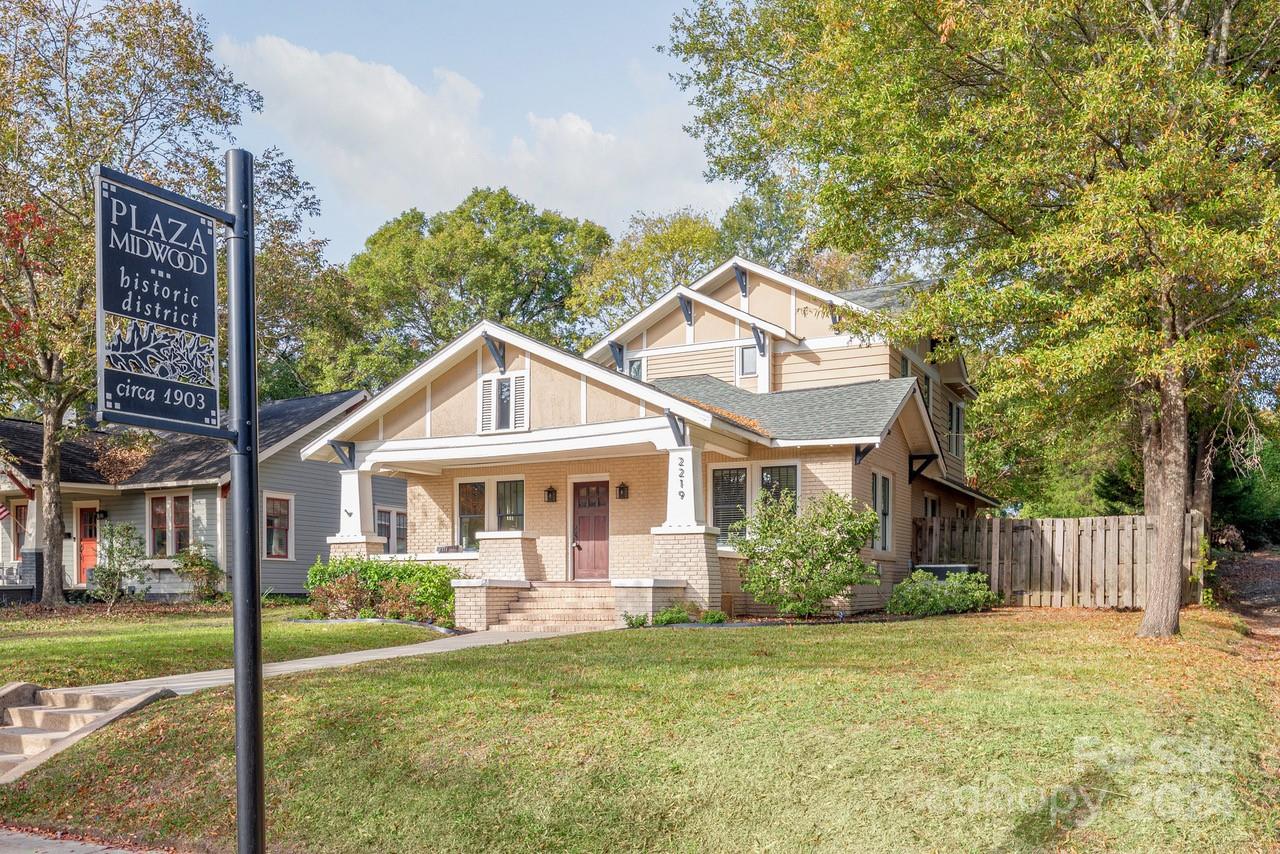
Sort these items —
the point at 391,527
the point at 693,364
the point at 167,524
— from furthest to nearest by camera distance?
the point at 391,527
the point at 167,524
the point at 693,364

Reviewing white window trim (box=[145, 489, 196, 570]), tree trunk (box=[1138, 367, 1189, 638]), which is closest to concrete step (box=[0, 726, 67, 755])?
tree trunk (box=[1138, 367, 1189, 638])

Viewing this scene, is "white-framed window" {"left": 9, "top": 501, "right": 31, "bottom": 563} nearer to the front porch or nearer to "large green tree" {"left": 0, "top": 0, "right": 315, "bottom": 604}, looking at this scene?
"large green tree" {"left": 0, "top": 0, "right": 315, "bottom": 604}

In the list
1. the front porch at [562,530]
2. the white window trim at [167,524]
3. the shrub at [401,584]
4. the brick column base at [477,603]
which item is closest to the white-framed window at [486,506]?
the front porch at [562,530]

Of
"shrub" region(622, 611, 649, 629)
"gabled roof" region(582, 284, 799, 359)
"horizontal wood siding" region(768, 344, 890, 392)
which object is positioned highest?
"gabled roof" region(582, 284, 799, 359)

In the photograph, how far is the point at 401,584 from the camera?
59.6 feet

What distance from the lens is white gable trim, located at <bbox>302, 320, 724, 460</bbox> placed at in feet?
53.7

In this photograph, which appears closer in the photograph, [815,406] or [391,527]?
[815,406]

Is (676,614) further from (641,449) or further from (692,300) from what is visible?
(692,300)

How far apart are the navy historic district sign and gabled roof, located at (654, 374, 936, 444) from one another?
14085 mm

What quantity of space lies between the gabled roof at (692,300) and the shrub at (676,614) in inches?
307

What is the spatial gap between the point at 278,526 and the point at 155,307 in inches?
904

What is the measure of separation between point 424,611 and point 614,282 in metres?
21.6

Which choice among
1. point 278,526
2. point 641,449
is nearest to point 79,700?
point 641,449

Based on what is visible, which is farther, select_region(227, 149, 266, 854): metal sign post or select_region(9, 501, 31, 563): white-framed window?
select_region(9, 501, 31, 563): white-framed window
